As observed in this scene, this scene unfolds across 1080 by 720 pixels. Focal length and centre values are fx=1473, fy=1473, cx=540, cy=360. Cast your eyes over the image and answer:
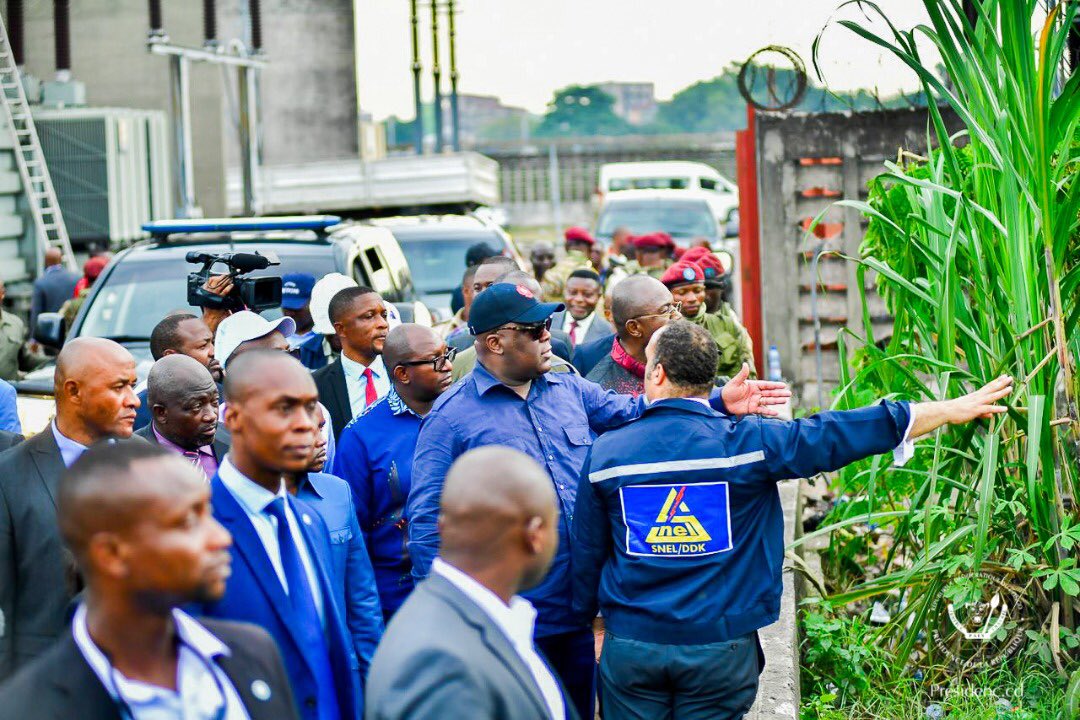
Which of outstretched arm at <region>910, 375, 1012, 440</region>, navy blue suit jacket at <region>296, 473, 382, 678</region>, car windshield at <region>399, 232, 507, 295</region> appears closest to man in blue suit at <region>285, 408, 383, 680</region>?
navy blue suit jacket at <region>296, 473, 382, 678</region>

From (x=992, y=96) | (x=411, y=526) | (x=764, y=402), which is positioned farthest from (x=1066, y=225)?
(x=411, y=526)

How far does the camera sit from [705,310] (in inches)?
332

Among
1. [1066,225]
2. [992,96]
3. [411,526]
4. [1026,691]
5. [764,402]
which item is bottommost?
[1026,691]

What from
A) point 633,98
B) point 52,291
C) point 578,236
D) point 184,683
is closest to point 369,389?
point 184,683

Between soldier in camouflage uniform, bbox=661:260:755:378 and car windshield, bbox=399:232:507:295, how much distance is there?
5.27 metres

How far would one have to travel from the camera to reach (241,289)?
686 cm

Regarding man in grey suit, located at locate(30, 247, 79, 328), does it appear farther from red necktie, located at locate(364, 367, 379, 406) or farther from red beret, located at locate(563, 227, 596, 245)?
red necktie, located at locate(364, 367, 379, 406)

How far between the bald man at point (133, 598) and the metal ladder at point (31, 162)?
17275 millimetres

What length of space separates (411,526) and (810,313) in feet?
25.1

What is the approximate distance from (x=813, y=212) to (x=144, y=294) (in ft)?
18.0

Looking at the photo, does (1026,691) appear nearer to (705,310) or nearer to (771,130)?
(705,310)

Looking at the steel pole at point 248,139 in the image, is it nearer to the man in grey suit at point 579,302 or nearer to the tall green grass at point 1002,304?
the man in grey suit at point 579,302

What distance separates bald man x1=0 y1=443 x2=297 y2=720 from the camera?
8.69 feet

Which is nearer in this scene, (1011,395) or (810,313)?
(1011,395)
